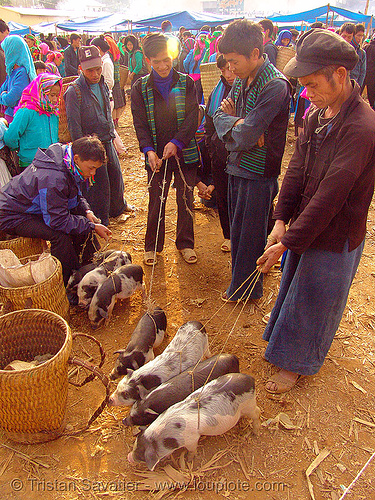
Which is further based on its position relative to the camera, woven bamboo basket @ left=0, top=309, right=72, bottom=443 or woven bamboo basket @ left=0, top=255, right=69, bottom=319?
woven bamboo basket @ left=0, top=255, right=69, bottom=319

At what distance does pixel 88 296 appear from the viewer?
15.2 ft

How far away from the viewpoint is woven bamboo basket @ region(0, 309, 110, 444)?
2.86 m

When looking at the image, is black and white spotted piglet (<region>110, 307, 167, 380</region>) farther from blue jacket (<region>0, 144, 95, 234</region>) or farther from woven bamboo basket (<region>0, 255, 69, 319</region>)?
blue jacket (<region>0, 144, 95, 234</region>)

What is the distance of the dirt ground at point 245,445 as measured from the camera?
9.52ft

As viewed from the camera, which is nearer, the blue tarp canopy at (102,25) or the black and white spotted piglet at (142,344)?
the black and white spotted piglet at (142,344)

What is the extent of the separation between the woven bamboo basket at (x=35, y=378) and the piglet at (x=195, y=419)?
0.55 meters

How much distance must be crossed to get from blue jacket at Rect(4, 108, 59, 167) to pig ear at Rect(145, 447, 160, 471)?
458 centimetres

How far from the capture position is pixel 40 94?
527 centimetres


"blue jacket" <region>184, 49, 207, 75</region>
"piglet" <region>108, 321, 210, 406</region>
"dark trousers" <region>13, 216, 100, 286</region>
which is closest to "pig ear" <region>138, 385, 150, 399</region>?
"piglet" <region>108, 321, 210, 406</region>

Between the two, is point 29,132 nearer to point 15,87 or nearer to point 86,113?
point 86,113

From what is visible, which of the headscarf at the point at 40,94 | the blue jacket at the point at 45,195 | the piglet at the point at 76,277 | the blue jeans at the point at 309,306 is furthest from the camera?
the headscarf at the point at 40,94

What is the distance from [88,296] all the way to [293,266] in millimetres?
2592

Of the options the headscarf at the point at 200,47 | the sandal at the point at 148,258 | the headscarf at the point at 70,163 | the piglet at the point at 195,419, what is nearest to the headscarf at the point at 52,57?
the headscarf at the point at 200,47

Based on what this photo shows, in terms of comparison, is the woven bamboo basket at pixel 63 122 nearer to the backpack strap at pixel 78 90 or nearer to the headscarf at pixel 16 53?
the backpack strap at pixel 78 90
